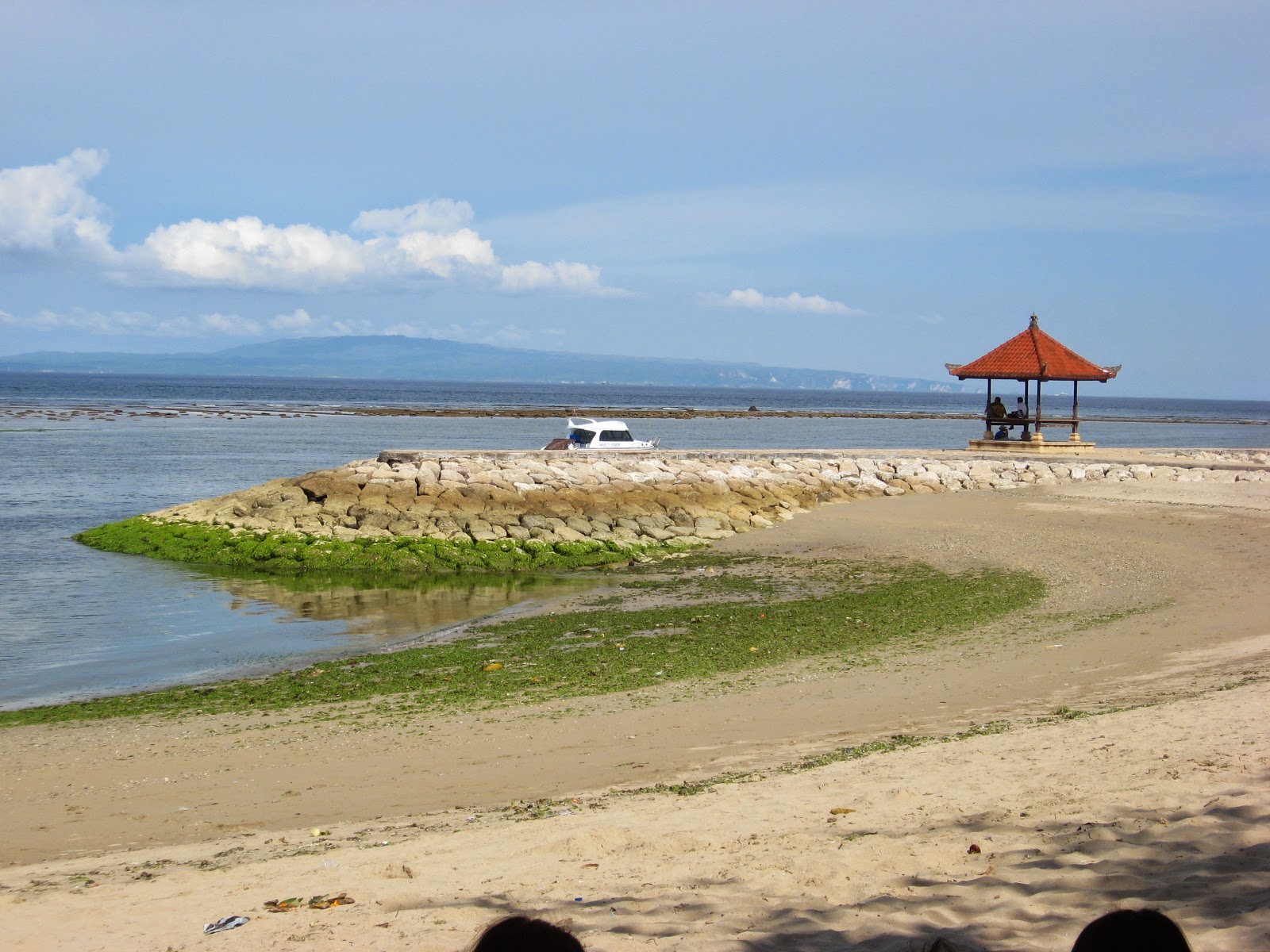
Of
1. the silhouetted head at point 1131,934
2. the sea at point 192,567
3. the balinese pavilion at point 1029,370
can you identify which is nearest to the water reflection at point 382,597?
the sea at point 192,567

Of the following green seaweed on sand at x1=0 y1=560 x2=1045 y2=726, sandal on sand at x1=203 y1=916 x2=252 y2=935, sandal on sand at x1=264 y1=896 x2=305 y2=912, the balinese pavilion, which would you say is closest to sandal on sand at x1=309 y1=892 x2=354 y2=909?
sandal on sand at x1=264 y1=896 x2=305 y2=912

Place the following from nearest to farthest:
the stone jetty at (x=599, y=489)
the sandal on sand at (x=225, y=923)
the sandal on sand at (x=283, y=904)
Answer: the sandal on sand at (x=225, y=923), the sandal on sand at (x=283, y=904), the stone jetty at (x=599, y=489)

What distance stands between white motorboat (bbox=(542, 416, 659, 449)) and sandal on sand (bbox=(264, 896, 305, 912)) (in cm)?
2958

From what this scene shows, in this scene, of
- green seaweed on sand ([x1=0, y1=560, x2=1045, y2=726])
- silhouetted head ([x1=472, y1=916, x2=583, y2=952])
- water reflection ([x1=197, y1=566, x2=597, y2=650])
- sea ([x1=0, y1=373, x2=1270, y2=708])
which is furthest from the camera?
water reflection ([x1=197, y1=566, x2=597, y2=650])

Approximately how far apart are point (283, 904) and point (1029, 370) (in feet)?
110

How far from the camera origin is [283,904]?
5.81 metres

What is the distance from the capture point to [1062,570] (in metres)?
18.4

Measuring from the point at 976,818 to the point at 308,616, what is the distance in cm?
1269

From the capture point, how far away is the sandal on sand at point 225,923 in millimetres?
5449

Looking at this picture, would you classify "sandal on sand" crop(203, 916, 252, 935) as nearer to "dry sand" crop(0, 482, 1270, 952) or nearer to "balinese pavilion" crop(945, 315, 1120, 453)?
"dry sand" crop(0, 482, 1270, 952)

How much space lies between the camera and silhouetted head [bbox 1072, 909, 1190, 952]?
2.32m

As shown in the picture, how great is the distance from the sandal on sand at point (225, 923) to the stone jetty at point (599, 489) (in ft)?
56.1

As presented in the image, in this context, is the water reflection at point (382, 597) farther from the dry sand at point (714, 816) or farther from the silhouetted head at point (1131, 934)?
the silhouetted head at point (1131, 934)

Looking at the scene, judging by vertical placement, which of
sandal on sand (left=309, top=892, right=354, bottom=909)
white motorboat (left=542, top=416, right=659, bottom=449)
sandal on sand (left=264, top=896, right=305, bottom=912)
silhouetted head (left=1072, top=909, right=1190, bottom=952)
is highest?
white motorboat (left=542, top=416, right=659, bottom=449)
